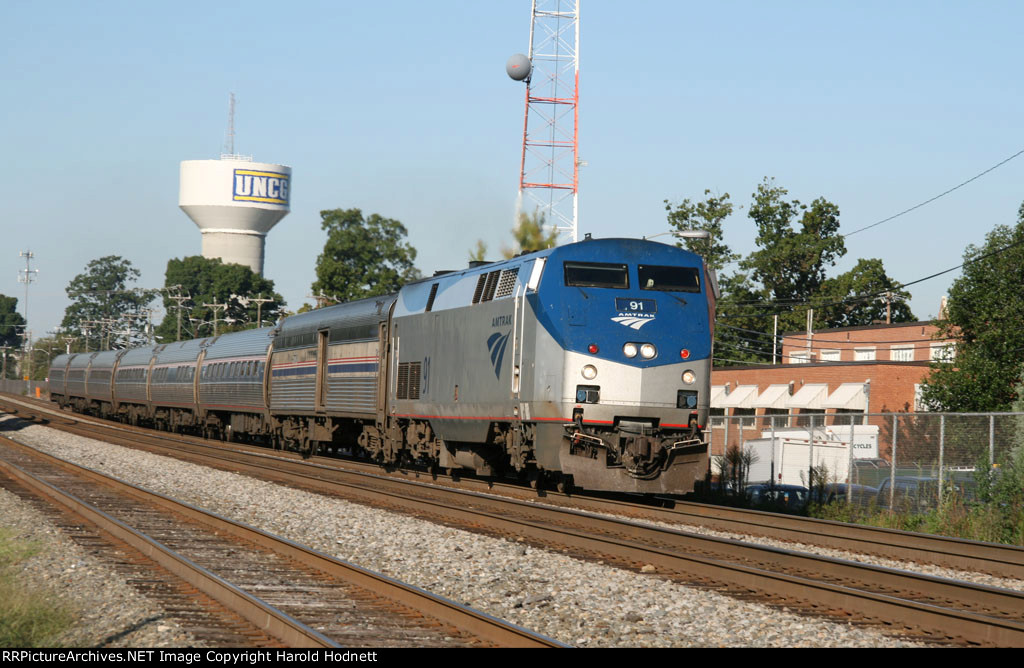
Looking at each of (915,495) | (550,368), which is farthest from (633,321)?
(915,495)

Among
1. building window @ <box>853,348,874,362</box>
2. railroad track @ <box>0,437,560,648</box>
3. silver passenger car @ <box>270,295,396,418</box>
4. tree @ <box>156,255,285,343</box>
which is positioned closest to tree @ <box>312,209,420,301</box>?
tree @ <box>156,255,285,343</box>

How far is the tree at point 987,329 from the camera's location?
41.6m

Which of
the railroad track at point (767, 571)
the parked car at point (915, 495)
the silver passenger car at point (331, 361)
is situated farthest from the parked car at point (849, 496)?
the silver passenger car at point (331, 361)

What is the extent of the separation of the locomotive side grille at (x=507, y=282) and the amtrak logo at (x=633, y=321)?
2.12 meters

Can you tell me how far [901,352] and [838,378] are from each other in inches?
376

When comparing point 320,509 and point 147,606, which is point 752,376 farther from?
point 147,606

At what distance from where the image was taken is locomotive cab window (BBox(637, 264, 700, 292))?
18016 millimetres

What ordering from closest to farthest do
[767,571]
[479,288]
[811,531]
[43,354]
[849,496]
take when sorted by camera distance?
[767,571], [811,531], [849,496], [479,288], [43,354]

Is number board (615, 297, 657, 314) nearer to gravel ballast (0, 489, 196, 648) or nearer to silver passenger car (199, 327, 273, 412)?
gravel ballast (0, 489, 196, 648)

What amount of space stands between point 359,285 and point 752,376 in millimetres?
41197

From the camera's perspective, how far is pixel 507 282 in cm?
1914

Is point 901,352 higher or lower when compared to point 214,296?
lower

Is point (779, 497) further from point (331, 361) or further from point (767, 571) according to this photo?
point (331, 361)

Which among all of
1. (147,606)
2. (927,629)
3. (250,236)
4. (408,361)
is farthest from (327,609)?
(250,236)
